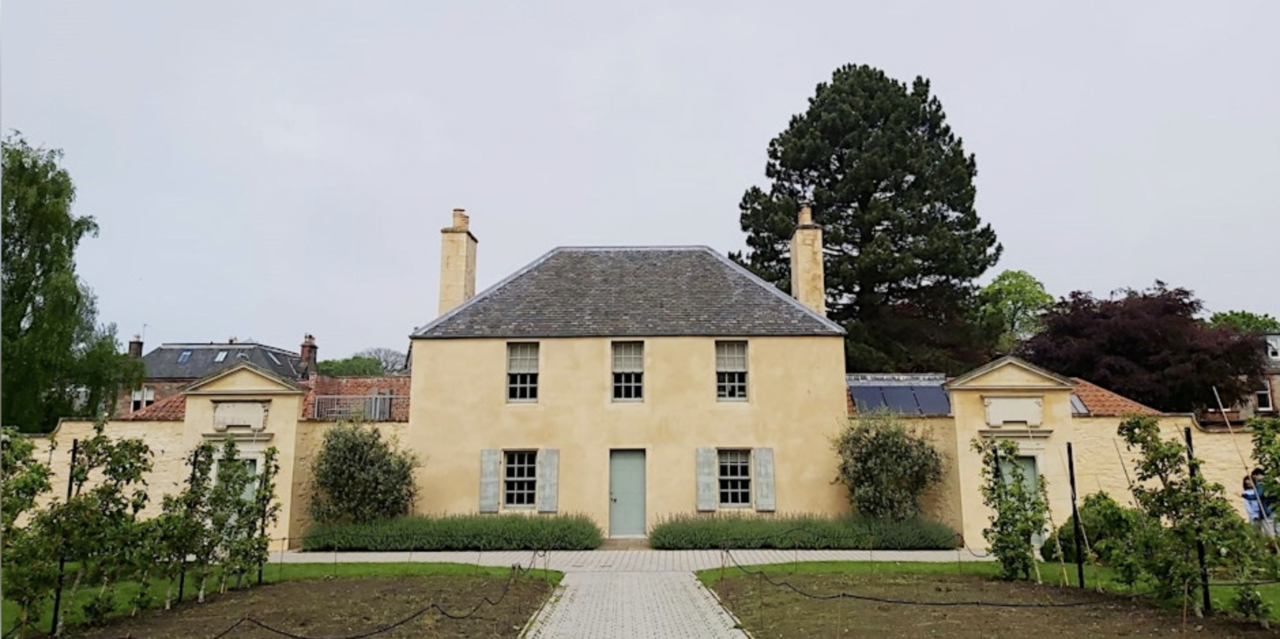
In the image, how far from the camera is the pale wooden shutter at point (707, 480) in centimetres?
1936

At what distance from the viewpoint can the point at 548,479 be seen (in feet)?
64.2

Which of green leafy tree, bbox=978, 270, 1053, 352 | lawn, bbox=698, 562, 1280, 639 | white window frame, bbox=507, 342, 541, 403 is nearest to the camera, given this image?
lawn, bbox=698, 562, 1280, 639

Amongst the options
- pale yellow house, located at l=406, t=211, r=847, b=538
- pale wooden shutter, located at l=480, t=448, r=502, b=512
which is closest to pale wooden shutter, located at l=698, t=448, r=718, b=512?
pale yellow house, located at l=406, t=211, r=847, b=538

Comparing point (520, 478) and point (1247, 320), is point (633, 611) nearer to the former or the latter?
point (520, 478)

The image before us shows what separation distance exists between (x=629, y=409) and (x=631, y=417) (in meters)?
0.20

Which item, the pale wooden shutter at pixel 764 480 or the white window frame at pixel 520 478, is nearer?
the pale wooden shutter at pixel 764 480

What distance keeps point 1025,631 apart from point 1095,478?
1175cm

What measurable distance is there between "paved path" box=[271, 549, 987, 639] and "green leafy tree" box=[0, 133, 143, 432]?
512 inches

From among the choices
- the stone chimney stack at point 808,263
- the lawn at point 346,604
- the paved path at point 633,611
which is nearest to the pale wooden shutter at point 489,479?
the lawn at point 346,604

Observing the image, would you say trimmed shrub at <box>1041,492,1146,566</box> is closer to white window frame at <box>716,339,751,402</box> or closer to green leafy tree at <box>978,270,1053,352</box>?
white window frame at <box>716,339,751,402</box>

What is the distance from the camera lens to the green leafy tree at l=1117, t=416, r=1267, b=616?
30.8 ft

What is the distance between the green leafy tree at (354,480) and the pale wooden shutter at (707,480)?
260 inches

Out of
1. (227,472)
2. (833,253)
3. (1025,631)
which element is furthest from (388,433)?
(833,253)

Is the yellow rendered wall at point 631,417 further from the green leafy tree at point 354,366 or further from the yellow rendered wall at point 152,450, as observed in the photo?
the green leafy tree at point 354,366
